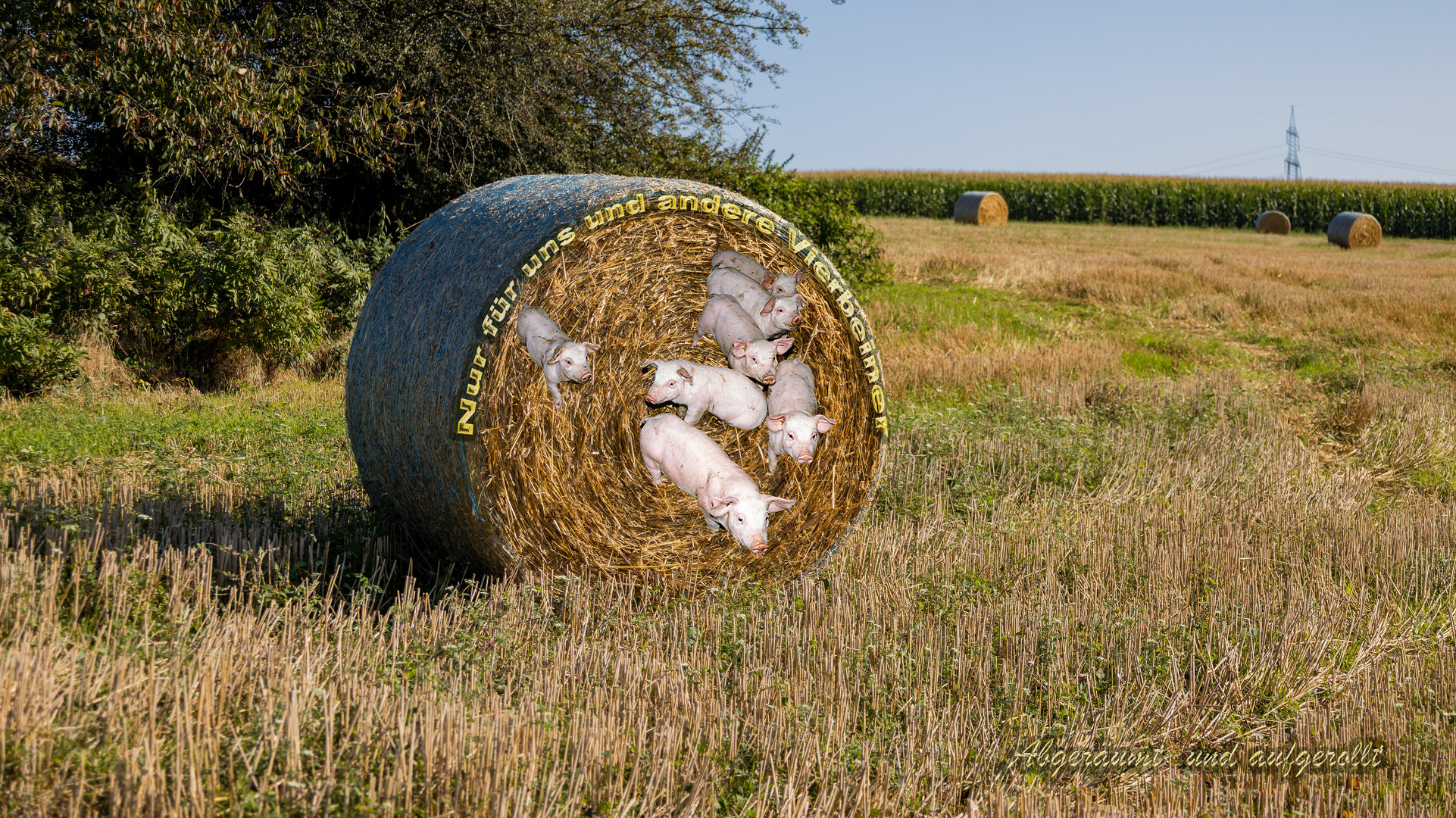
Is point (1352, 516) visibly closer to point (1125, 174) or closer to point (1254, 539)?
point (1254, 539)

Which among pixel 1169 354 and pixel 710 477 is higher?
pixel 710 477

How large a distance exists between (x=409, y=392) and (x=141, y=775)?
2.59 metres

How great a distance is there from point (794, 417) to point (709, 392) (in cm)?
49

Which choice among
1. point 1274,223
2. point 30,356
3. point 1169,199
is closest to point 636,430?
point 30,356

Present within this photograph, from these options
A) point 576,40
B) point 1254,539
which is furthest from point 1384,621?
point 576,40

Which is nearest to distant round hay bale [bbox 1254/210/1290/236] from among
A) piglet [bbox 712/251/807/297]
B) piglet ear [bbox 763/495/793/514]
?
piglet [bbox 712/251/807/297]

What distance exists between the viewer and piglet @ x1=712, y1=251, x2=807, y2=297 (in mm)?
5824

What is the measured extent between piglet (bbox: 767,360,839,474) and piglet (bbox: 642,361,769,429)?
13 centimetres

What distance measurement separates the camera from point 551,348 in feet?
17.1

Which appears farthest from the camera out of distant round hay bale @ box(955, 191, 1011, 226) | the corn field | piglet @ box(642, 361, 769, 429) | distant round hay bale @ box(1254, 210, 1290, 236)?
the corn field

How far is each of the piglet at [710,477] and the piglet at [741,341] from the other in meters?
0.46

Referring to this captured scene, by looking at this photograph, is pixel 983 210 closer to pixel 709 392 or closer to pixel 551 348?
pixel 709 392

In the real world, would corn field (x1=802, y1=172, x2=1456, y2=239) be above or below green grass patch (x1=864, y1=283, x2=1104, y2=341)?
above

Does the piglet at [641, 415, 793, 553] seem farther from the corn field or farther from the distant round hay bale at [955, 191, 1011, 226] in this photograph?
the corn field
